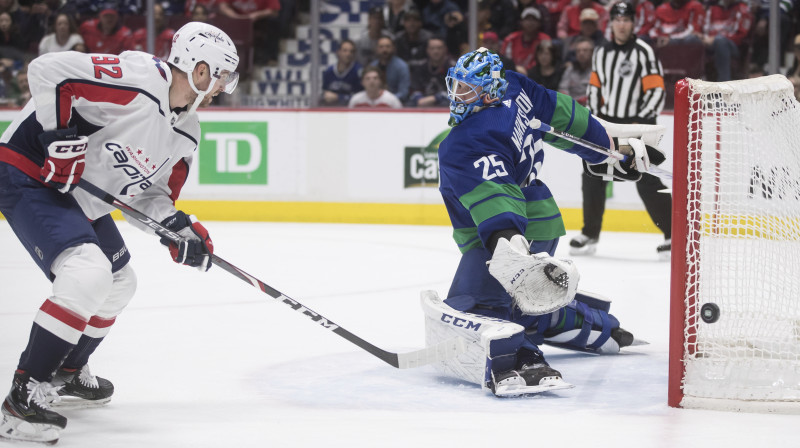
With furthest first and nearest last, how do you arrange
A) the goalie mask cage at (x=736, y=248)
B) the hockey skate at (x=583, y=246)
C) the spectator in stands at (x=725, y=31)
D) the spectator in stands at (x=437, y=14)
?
the spectator in stands at (x=437, y=14)
the spectator in stands at (x=725, y=31)
the hockey skate at (x=583, y=246)
the goalie mask cage at (x=736, y=248)

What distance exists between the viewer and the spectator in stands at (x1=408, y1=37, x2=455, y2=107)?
7.72 m

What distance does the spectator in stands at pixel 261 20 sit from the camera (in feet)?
27.3

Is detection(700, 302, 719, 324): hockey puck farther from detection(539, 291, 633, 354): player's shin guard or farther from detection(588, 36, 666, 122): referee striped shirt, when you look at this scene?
detection(588, 36, 666, 122): referee striped shirt

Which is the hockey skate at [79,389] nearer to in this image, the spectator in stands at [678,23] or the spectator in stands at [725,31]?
the spectator in stands at [725,31]

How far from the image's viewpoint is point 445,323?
3154 millimetres

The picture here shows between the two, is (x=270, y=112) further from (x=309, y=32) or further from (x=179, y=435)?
(x=179, y=435)

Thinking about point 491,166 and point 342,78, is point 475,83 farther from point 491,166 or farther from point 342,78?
point 342,78

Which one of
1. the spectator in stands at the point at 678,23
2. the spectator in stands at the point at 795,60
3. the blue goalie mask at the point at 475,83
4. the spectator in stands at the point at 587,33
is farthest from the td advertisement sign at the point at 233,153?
the blue goalie mask at the point at 475,83

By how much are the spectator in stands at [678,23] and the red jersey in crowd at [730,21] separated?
0.06m

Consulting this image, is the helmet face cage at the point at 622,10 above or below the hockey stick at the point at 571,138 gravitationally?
above

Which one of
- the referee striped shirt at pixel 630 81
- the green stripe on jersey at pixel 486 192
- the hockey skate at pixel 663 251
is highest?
the referee striped shirt at pixel 630 81

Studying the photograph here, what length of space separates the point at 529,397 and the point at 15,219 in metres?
1.47

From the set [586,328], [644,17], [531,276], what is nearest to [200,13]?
[644,17]

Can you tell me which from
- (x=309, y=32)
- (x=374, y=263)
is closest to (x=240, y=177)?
(x=309, y=32)
